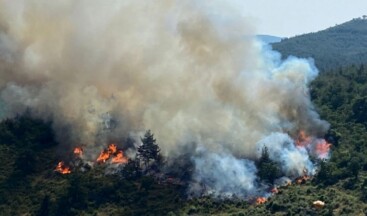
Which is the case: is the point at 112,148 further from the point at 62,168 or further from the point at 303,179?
the point at 303,179

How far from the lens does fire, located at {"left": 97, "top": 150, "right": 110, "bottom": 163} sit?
116m

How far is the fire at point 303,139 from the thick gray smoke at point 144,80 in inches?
57.8

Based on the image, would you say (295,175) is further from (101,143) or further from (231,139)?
(101,143)

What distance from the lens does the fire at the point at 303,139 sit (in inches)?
4542

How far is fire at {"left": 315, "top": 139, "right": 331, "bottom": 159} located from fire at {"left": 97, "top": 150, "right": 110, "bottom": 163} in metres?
41.6

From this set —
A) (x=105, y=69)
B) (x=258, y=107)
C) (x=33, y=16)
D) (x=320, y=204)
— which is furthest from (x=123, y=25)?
(x=320, y=204)

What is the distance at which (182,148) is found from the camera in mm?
111938

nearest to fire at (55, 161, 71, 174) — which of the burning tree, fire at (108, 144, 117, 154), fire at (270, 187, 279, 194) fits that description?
fire at (108, 144, 117, 154)

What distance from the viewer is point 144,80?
128 m

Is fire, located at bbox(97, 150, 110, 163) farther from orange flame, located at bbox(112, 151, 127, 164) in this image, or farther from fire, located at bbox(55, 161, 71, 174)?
fire, located at bbox(55, 161, 71, 174)

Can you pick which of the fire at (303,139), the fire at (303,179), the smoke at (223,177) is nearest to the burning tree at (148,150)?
the smoke at (223,177)

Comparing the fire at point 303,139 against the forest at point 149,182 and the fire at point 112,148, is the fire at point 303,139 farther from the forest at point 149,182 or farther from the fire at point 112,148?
the fire at point 112,148

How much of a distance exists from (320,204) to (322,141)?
27.1 meters

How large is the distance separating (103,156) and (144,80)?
805 inches
